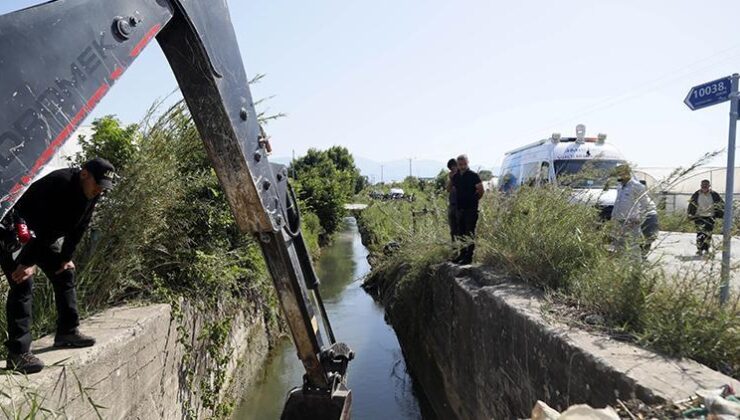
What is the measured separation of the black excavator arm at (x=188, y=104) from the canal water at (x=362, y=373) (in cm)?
293

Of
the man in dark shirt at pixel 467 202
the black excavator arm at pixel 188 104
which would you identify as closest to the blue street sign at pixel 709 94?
the man in dark shirt at pixel 467 202

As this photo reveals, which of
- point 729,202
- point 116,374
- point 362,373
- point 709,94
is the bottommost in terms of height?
point 362,373

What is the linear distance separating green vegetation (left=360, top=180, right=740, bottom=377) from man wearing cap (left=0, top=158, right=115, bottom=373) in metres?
3.46

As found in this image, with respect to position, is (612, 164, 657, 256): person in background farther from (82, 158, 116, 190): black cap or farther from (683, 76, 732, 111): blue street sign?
(82, 158, 116, 190): black cap

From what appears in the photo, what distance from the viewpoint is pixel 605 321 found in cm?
364

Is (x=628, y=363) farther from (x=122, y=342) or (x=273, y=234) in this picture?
(x=122, y=342)

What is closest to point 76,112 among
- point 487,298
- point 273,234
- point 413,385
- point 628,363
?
point 273,234

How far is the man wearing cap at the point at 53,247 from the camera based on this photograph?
3.14 m

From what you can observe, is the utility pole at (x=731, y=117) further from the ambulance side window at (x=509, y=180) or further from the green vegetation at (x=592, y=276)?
the ambulance side window at (x=509, y=180)

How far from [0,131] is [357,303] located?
11.5m

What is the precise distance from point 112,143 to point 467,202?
4.09 m

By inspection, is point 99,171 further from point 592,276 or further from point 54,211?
point 592,276

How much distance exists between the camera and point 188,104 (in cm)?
262

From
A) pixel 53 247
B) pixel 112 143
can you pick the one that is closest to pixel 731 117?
pixel 53 247
